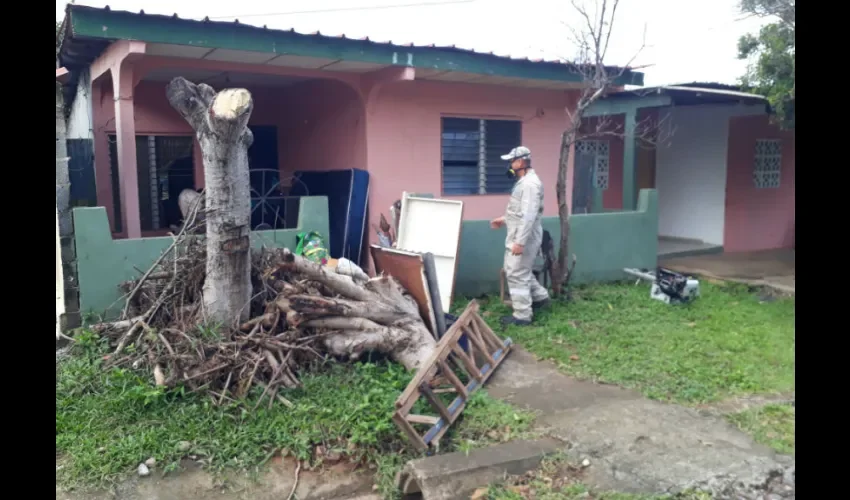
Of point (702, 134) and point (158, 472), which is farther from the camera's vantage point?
point (702, 134)

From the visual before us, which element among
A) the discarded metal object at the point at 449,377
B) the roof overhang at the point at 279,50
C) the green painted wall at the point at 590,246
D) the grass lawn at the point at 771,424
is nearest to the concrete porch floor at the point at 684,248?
the green painted wall at the point at 590,246

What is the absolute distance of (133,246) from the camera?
20.2 feet

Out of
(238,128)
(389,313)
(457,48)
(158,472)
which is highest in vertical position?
(457,48)

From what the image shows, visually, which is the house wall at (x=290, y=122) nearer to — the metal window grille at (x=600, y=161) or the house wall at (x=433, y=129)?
the house wall at (x=433, y=129)

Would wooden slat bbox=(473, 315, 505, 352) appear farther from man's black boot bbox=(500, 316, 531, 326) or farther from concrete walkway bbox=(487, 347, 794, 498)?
man's black boot bbox=(500, 316, 531, 326)

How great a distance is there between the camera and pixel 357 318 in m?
5.47

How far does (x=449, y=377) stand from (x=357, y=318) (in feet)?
3.50

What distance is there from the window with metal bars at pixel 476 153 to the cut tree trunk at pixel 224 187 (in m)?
4.21

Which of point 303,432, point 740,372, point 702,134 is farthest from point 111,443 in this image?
point 702,134

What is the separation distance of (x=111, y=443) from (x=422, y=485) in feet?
6.62

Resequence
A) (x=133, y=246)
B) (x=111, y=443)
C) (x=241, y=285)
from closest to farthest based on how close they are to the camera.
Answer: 1. (x=111, y=443)
2. (x=241, y=285)
3. (x=133, y=246)

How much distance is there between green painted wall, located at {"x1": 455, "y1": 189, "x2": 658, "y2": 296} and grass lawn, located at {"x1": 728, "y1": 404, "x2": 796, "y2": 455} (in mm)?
3774

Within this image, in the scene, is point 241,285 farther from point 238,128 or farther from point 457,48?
point 457,48

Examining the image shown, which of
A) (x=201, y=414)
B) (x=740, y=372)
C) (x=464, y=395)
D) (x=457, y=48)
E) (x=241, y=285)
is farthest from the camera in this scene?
(x=457, y=48)
